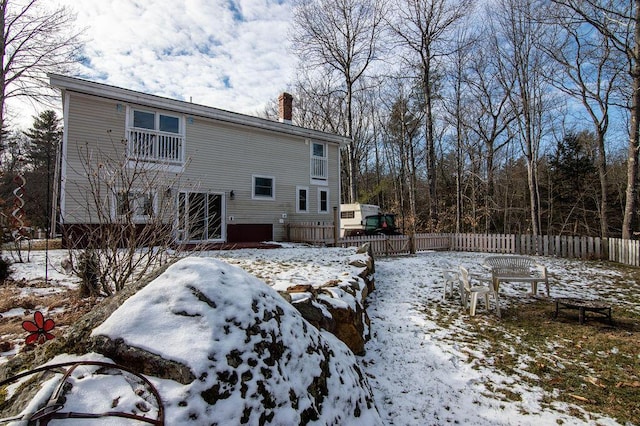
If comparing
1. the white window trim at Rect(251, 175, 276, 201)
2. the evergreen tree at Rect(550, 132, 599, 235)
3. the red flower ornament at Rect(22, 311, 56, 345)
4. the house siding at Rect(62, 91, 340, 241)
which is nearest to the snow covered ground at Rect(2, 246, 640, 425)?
the red flower ornament at Rect(22, 311, 56, 345)

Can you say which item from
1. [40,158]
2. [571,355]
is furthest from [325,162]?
[40,158]

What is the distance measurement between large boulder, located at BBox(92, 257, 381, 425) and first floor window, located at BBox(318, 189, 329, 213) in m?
14.2

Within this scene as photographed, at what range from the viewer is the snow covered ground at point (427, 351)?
3146mm

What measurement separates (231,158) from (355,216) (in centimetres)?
1018

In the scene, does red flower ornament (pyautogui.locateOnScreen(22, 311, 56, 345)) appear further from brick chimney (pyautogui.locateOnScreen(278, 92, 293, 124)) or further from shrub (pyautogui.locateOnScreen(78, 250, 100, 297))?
brick chimney (pyautogui.locateOnScreen(278, 92, 293, 124))

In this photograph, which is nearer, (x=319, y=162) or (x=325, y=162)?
(x=319, y=162)

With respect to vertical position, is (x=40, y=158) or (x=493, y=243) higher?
(x=40, y=158)

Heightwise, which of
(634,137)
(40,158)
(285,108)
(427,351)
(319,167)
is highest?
(285,108)

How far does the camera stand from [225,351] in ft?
6.09

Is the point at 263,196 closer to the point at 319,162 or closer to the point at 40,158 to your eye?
the point at 319,162

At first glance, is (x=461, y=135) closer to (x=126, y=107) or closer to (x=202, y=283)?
(x=126, y=107)

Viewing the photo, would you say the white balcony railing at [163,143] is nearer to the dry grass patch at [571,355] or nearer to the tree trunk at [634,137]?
the dry grass patch at [571,355]

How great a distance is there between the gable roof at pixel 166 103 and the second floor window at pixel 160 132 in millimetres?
418

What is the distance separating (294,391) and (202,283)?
3.09 ft
